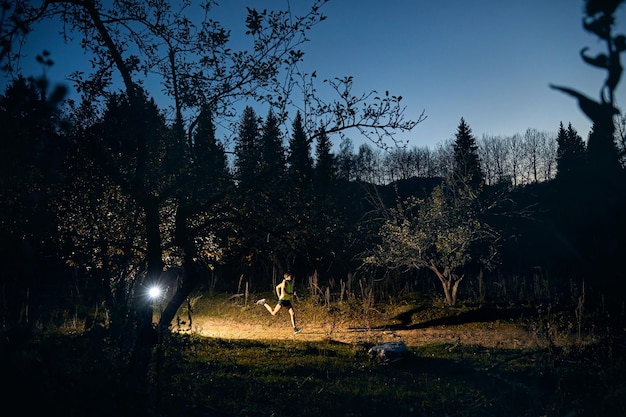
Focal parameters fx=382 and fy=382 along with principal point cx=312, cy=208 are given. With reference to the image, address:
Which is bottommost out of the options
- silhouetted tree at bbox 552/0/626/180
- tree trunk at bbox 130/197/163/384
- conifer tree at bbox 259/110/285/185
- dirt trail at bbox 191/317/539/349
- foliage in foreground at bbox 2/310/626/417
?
dirt trail at bbox 191/317/539/349

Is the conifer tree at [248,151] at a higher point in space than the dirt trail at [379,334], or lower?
higher

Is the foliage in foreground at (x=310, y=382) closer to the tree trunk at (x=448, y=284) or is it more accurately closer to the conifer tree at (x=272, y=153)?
the conifer tree at (x=272, y=153)

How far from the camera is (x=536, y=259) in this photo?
3475 centimetres

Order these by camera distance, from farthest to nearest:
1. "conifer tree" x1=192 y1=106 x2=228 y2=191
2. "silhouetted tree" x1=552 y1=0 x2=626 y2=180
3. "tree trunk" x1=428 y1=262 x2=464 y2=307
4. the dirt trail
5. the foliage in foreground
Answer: "tree trunk" x1=428 y1=262 x2=464 y2=307 → the dirt trail → "conifer tree" x1=192 y1=106 x2=228 y2=191 → the foliage in foreground → "silhouetted tree" x1=552 y1=0 x2=626 y2=180

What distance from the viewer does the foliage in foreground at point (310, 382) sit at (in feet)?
14.1

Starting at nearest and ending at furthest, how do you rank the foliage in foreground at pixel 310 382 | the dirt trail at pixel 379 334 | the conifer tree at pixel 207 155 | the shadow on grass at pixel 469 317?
1. the foliage in foreground at pixel 310 382
2. the conifer tree at pixel 207 155
3. the dirt trail at pixel 379 334
4. the shadow on grass at pixel 469 317

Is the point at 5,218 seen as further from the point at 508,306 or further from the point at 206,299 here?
the point at 508,306

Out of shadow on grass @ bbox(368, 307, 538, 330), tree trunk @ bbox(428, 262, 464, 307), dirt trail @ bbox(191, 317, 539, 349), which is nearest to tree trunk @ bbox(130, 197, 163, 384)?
dirt trail @ bbox(191, 317, 539, 349)

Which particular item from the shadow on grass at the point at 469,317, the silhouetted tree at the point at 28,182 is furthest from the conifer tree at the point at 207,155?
the shadow on grass at the point at 469,317

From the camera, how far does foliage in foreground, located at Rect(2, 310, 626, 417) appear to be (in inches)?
169

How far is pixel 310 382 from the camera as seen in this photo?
8156mm

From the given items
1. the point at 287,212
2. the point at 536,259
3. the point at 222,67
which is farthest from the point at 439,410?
the point at 536,259

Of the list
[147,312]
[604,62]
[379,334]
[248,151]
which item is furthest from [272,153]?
[379,334]

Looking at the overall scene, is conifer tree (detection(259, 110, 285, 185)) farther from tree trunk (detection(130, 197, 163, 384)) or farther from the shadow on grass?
the shadow on grass
